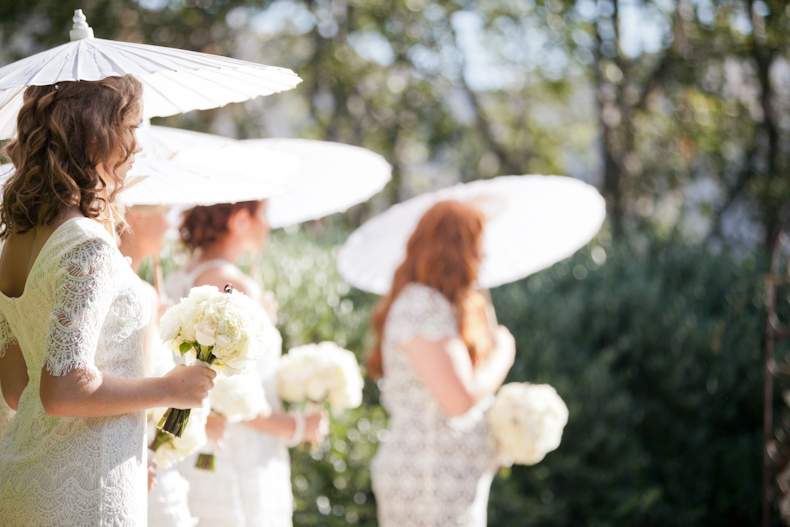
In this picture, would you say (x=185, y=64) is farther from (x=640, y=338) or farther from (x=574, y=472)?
(x=640, y=338)

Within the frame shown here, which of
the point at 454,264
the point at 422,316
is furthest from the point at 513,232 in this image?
the point at 422,316

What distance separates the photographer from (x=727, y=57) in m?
8.97

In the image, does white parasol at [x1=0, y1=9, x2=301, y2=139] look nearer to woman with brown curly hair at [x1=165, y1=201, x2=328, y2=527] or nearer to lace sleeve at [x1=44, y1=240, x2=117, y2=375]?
lace sleeve at [x1=44, y1=240, x2=117, y2=375]

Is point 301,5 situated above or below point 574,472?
above

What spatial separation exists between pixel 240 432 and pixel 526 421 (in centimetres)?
120

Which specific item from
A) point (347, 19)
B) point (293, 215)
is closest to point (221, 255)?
point (293, 215)

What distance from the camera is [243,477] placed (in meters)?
2.85

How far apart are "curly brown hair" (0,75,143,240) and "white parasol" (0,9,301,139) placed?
0.22ft

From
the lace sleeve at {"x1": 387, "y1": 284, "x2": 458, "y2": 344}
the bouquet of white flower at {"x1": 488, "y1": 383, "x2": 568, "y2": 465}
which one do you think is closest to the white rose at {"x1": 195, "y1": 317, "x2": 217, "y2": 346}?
the lace sleeve at {"x1": 387, "y1": 284, "x2": 458, "y2": 344}

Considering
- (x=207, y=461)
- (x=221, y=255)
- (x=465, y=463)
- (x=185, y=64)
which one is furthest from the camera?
(x=465, y=463)

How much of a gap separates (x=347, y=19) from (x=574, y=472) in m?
6.95

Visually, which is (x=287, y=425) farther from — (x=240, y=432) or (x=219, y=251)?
(x=219, y=251)

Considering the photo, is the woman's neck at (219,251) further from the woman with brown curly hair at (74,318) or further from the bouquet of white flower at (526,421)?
the bouquet of white flower at (526,421)

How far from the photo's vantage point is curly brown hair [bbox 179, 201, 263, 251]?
9.44 feet
